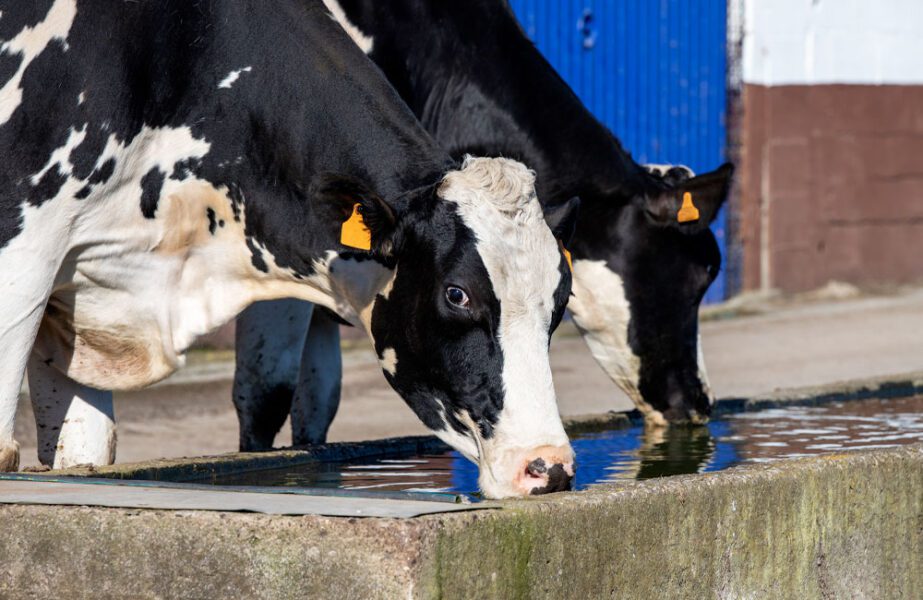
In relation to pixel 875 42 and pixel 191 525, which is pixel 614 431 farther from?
pixel 875 42

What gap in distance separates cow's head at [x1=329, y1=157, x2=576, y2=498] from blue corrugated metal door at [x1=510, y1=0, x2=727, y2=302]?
7.33 metres

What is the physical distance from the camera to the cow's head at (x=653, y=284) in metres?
6.45

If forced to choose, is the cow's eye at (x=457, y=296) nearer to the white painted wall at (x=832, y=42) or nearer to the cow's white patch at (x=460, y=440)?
the cow's white patch at (x=460, y=440)

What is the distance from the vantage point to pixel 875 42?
1461 cm

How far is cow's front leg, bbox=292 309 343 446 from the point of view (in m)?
6.43

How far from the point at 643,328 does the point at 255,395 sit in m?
1.53

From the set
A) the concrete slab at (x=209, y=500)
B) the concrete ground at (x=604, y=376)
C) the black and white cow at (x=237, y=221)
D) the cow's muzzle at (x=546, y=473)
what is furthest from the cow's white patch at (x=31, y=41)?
the concrete ground at (x=604, y=376)

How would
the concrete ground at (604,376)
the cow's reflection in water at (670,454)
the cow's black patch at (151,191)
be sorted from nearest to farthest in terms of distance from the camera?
the cow's black patch at (151,191) < the cow's reflection in water at (670,454) < the concrete ground at (604,376)

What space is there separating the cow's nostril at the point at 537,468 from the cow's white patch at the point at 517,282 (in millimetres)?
60

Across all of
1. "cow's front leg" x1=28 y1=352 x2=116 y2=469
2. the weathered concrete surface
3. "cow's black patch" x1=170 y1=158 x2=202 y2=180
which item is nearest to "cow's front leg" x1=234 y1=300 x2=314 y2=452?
"cow's front leg" x1=28 y1=352 x2=116 y2=469

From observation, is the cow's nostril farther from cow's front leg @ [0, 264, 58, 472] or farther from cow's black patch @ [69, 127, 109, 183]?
cow's black patch @ [69, 127, 109, 183]

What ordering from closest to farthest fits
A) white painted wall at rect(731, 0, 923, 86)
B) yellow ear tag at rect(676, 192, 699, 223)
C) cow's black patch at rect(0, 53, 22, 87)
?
cow's black patch at rect(0, 53, 22, 87) < yellow ear tag at rect(676, 192, 699, 223) < white painted wall at rect(731, 0, 923, 86)

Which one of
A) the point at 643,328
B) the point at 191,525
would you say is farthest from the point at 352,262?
the point at 643,328

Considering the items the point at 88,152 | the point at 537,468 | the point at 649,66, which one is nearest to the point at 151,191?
the point at 88,152
